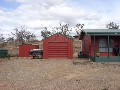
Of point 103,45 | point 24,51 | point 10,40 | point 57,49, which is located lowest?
point 24,51

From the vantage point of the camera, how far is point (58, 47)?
30719 mm

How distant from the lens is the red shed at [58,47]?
3056 centimetres

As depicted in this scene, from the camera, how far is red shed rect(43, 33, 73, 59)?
30.6 metres

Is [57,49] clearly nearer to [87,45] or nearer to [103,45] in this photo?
[87,45]

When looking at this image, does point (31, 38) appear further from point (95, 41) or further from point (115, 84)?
point (115, 84)

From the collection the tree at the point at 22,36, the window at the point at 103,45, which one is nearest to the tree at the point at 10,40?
the tree at the point at 22,36

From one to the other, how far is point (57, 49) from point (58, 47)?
9.4 inches

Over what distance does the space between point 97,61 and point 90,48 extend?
337 cm

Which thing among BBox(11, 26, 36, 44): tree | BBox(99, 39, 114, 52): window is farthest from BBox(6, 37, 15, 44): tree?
BBox(99, 39, 114, 52): window

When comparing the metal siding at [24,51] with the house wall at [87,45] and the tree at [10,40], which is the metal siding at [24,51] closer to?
the house wall at [87,45]

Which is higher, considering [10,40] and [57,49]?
[10,40]

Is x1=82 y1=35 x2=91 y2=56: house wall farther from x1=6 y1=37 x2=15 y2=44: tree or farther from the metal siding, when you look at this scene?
x1=6 y1=37 x2=15 y2=44: tree

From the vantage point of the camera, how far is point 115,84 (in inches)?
517

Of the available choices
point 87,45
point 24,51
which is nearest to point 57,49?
point 87,45
